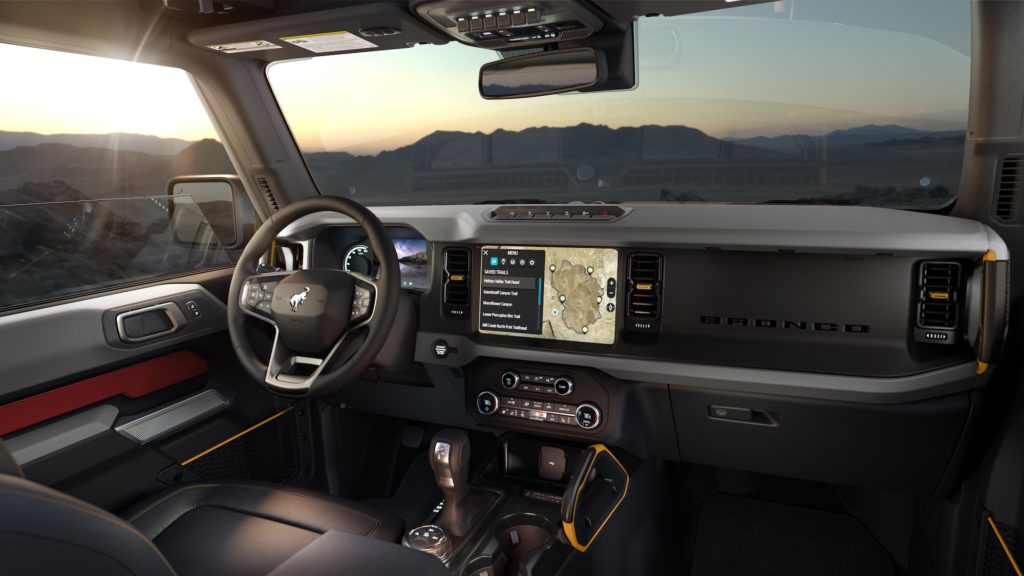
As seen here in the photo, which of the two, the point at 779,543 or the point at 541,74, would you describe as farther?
the point at 779,543

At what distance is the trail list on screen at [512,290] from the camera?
8.35 ft

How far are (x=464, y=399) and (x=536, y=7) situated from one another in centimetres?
155

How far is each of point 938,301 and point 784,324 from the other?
0.44 m

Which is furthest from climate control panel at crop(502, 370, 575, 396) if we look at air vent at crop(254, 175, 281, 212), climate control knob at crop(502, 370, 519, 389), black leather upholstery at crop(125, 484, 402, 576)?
air vent at crop(254, 175, 281, 212)

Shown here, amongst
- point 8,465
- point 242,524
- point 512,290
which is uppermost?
point 8,465

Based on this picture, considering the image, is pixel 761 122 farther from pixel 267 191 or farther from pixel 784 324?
pixel 267 191

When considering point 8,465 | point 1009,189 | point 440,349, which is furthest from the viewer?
point 440,349

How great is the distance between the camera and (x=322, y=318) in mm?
2207

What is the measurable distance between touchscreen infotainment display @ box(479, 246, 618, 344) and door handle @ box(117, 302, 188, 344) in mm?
1153

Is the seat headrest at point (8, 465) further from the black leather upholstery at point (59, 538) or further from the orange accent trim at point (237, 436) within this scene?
→ the orange accent trim at point (237, 436)

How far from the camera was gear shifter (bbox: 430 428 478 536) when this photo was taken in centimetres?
250

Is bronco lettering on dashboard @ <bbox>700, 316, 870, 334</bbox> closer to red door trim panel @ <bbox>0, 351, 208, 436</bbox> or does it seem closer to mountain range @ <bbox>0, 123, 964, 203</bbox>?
mountain range @ <bbox>0, 123, 964, 203</bbox>

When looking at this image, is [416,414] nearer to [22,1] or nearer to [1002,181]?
[22,1]

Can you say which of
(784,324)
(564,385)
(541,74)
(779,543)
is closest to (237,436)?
(564,385)
